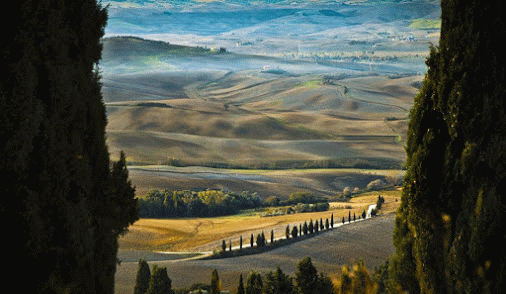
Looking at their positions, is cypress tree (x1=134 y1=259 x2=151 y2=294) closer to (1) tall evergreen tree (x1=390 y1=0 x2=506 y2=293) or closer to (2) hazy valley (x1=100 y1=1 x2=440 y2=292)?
(2) hazy valley (x1=100 y1=1 x2=440 y2=292)

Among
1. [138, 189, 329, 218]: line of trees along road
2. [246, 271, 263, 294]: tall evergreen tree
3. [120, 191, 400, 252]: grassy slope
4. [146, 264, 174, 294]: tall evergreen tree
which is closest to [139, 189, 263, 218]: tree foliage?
[138, 189, 329, 218]: line of trees along road

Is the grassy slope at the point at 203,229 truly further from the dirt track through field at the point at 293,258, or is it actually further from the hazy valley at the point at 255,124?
the dirt track through field at the point at 293,258

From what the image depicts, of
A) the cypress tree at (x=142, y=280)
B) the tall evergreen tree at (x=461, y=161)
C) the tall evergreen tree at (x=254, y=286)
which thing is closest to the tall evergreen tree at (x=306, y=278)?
the tall evergreen tree at (x=254, y=286)

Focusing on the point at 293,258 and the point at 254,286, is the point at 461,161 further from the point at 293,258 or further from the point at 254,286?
the point at 293,258

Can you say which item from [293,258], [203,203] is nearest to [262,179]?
[203,203]


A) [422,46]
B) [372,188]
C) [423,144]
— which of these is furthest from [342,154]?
[422,46]
